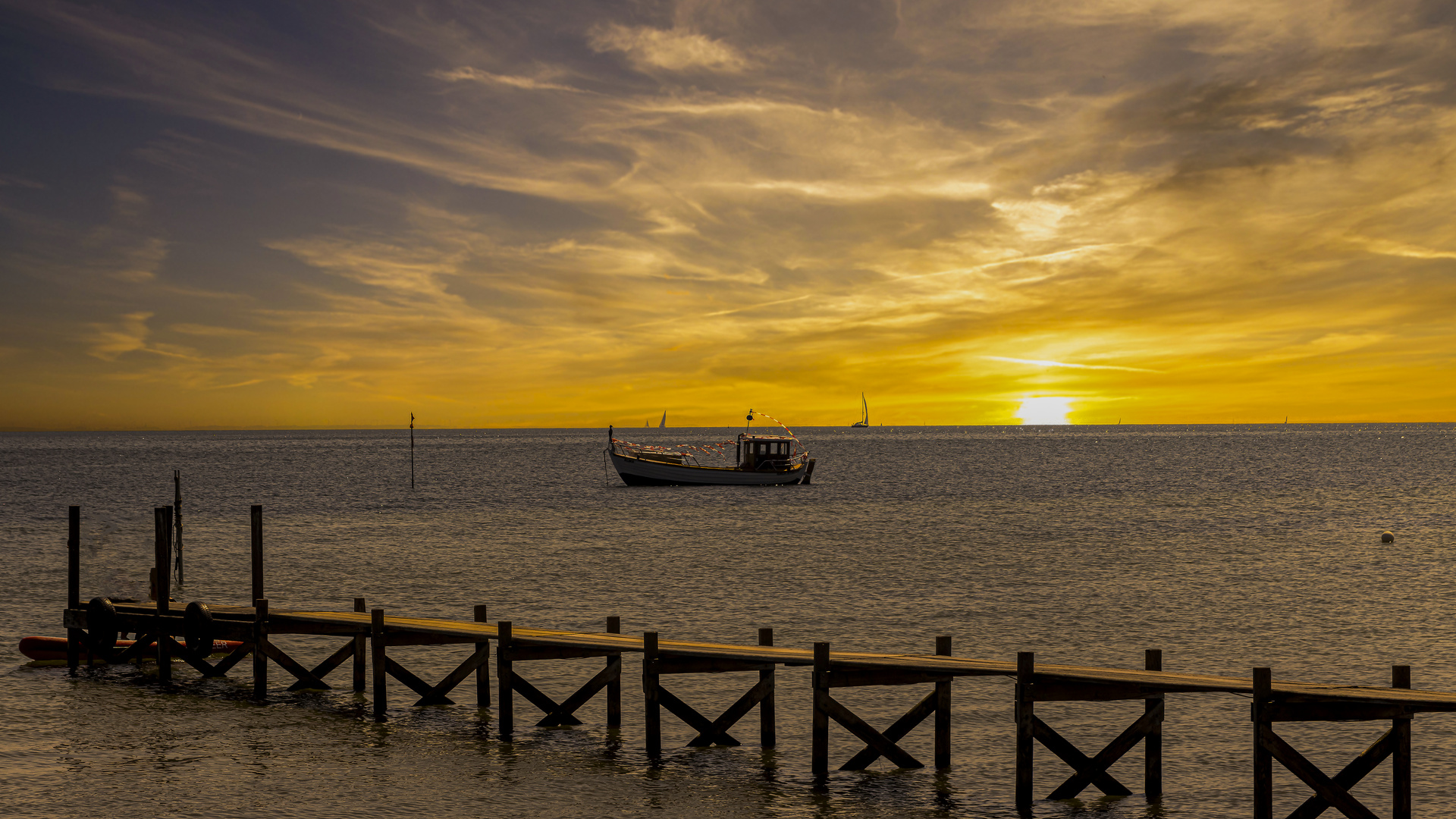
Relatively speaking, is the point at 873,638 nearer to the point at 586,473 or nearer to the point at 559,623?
the point at 559,623

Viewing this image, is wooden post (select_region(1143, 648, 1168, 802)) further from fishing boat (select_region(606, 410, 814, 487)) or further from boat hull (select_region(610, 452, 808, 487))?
boat hull (select_region(610, 452, 808, 487))

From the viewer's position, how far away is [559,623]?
26.0 metres

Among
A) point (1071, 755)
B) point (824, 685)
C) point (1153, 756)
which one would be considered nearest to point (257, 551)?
point (824, 685)

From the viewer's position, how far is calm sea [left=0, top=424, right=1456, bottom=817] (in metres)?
14.0

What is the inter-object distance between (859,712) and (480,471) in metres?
105

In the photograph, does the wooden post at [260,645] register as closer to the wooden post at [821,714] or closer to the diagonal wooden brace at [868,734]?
the wooden post at [821,714]

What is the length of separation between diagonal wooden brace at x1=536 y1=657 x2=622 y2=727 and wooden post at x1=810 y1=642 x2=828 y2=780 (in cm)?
323

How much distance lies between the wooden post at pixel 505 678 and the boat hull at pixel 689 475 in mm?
64836

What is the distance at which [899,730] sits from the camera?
14.5 metres

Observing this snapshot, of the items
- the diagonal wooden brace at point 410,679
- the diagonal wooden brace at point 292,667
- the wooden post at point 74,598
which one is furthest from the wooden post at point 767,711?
the wooden post at point 74,598

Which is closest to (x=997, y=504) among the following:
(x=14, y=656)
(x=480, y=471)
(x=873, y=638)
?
(x=873, y=638)

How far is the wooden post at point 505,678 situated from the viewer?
1614cm

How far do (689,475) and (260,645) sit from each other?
65.6m

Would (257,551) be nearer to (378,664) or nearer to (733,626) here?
(378,664)
